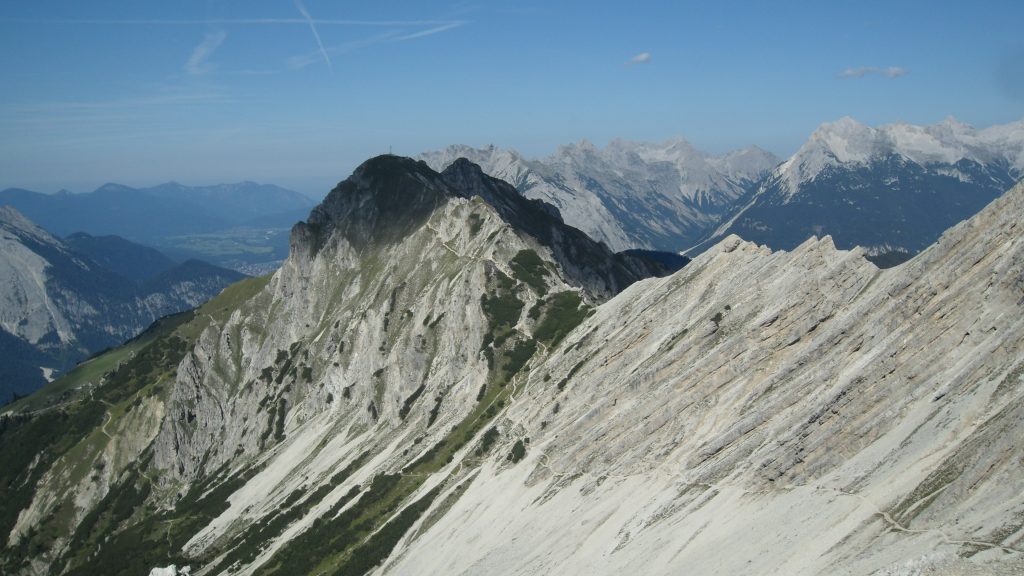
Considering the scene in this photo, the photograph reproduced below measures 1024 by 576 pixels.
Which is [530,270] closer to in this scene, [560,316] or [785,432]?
[560,316]

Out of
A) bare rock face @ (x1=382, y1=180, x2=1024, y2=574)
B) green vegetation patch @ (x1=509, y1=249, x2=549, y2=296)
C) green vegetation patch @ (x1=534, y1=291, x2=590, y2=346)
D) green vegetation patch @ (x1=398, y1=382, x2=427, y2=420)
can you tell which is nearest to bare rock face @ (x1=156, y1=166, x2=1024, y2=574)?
bare rock face @ (x1=382, y1=180, x2=1024, y2=574)

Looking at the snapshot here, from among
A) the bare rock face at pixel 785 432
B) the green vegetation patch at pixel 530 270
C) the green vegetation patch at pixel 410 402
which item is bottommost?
the green vegetation patch at pixel 410 402

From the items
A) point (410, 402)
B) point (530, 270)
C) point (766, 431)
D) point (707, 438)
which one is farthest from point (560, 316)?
point (766, 431)

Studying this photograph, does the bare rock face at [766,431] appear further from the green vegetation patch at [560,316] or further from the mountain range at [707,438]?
the green vegetation patch at [560,316]

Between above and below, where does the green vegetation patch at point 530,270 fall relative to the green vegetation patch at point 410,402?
above

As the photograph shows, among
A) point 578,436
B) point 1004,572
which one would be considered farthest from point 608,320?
point 1004,572

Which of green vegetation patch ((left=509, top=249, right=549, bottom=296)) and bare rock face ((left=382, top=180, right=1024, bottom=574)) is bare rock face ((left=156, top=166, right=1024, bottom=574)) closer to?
bare rock face ((left=382, top=180, right=1024, bottom=574))

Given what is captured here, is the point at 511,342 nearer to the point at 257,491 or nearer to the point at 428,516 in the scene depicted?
the point at 428,516

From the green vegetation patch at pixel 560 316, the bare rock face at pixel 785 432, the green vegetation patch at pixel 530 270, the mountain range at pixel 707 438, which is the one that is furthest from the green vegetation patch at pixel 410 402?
the bare rock face at pixel 785 432

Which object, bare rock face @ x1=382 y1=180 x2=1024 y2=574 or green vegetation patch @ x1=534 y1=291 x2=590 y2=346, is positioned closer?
bare rock face @ x1=382 y1=180 x2=1024 y2=574

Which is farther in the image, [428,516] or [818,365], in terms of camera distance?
[428,516]

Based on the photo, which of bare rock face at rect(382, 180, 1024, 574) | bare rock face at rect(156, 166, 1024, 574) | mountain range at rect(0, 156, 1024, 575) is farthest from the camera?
mountain range at rect(0, 156, 1024, 575)
